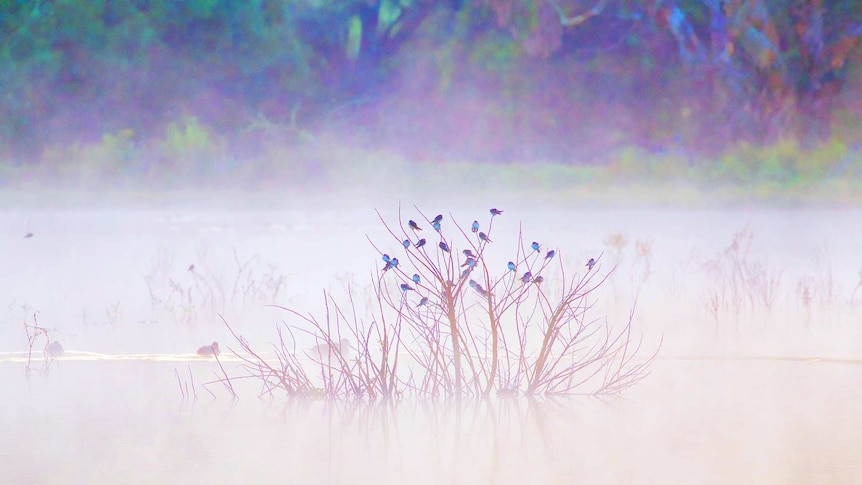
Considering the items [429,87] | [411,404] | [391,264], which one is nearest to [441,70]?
[429,87]

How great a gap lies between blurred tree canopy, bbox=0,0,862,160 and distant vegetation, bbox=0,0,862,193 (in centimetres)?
1

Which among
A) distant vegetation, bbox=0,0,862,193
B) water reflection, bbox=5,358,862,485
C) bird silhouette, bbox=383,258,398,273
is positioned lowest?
water reflection, bbox=5,358,862,485

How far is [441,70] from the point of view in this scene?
26.8 feet

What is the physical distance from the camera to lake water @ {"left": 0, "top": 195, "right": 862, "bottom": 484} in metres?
2.20

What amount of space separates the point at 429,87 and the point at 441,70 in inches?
5.8

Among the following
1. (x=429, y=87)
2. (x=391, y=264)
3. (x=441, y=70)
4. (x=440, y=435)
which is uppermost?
(x=441, y=70)

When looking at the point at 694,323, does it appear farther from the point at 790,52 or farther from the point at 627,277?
the point at 790,52

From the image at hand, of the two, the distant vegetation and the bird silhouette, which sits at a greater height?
the distant vegetation

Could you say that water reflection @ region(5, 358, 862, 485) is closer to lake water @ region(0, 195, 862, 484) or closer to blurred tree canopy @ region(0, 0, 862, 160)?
lake water @ region(0, 195, 862, 484)

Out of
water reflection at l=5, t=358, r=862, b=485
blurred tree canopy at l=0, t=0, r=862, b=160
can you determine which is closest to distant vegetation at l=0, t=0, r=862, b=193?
blurred tree canopy at l=0, t=0, r=862, b=160

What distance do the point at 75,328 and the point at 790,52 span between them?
5.85 metres

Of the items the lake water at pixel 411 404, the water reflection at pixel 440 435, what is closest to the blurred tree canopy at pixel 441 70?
the lake water at pixel 411 404

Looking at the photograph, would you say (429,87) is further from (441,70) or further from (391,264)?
(391,264)

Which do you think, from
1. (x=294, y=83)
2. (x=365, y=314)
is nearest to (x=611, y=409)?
(x=365, y=314)
